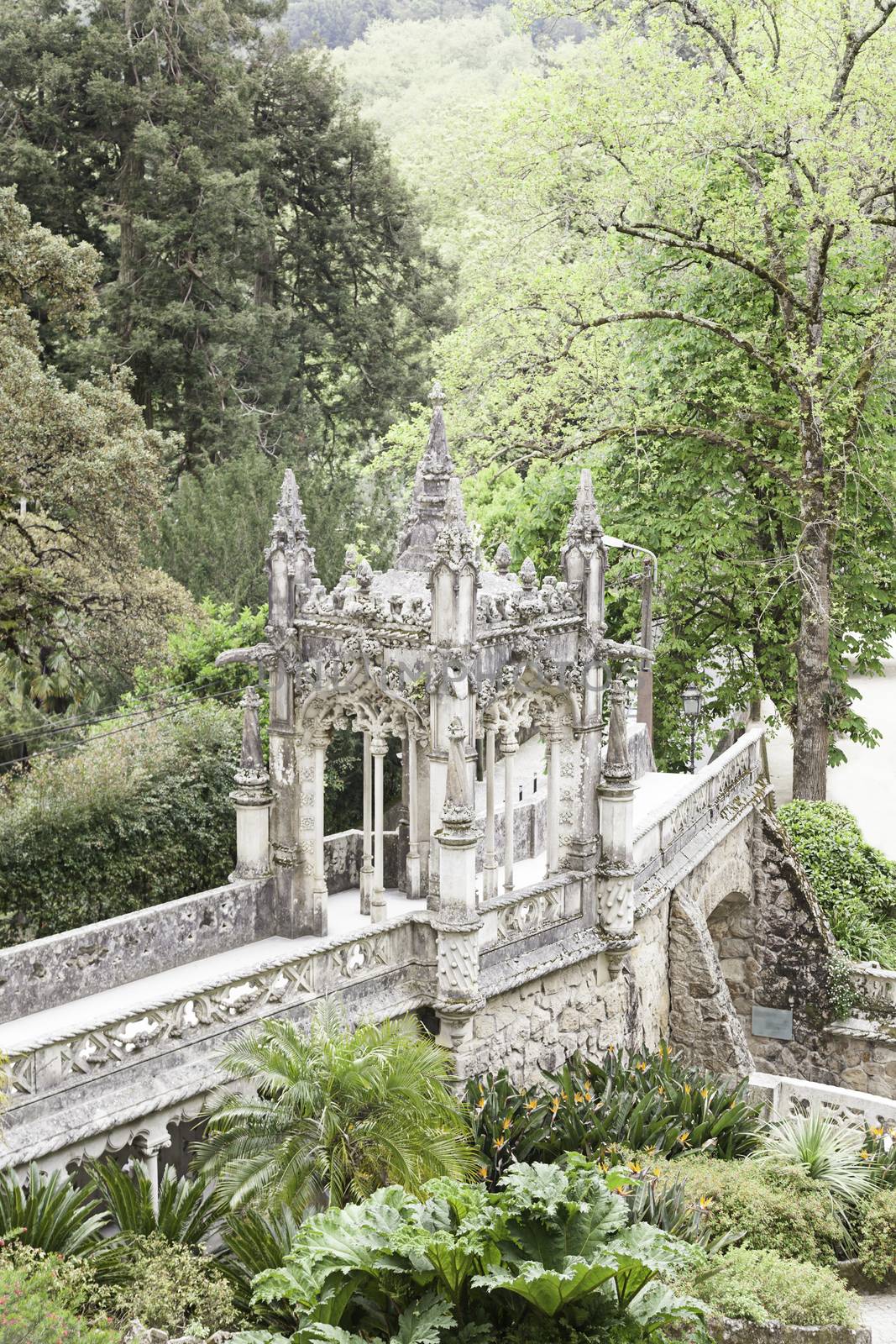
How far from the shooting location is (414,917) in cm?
1407

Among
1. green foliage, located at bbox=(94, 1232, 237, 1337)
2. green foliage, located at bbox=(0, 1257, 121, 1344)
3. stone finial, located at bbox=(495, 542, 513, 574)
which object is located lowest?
green foliage, located at bbox=(94, 1232, 237, 1337)

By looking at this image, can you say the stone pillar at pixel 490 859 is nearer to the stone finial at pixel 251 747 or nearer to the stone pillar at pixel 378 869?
the stone pillar at pixel 378 869

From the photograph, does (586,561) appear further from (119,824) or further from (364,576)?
(119,824)

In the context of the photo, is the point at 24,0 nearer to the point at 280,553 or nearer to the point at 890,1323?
the point at 280,553

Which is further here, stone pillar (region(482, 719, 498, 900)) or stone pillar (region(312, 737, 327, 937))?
stone pillar (region(482, 719, 498, 900))

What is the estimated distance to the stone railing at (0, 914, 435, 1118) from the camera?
10.6m

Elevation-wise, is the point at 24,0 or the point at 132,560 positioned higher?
the point at 24,0

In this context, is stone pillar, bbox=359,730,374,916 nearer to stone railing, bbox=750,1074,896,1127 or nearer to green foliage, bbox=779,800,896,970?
stone railing, bbox=750,1074,896,1127

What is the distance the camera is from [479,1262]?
367 inches

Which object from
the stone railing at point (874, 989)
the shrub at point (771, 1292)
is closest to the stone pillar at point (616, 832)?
the shrub at point (771, 1292)

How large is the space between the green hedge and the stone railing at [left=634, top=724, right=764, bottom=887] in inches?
226

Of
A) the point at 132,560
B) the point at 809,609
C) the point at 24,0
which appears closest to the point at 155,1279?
the point at 132,560

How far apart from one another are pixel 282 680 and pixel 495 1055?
4.33 m

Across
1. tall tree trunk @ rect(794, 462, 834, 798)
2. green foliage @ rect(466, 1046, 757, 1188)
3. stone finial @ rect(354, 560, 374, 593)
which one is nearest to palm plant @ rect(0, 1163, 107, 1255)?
green foliage @ rect(466, 1046, 757, 1188)
